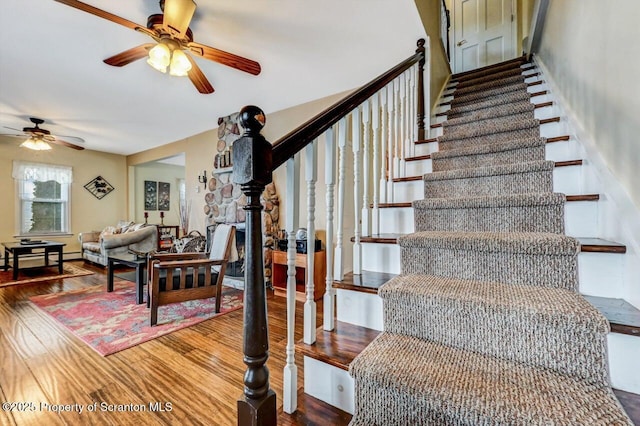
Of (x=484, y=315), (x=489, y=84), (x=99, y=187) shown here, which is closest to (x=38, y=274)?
(x=99, y=187)

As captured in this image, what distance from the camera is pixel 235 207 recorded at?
4.43 m

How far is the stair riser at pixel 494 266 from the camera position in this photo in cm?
98

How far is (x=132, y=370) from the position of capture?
177cm

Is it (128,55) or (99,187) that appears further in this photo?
(99,187)

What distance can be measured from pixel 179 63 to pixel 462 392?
8.63ft

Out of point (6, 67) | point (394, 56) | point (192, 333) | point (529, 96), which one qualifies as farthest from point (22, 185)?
point (529, 96)

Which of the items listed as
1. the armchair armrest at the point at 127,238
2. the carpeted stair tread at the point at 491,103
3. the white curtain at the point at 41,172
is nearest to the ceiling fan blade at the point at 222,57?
the carpeted stair tread at the point at 491,103

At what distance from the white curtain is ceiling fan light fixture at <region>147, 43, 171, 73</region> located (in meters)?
5.86

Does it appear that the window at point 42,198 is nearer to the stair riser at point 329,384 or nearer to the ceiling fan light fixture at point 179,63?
the ceiling fan light fixture at point 179,63

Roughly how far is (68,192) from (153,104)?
4080 millimetres

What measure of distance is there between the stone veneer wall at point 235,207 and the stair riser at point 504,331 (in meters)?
2.89

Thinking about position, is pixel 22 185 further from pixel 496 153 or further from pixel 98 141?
pixel 496 153

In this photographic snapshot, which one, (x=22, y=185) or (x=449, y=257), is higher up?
(x=22, y=185)

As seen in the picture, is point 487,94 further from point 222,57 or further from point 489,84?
point 222,57
